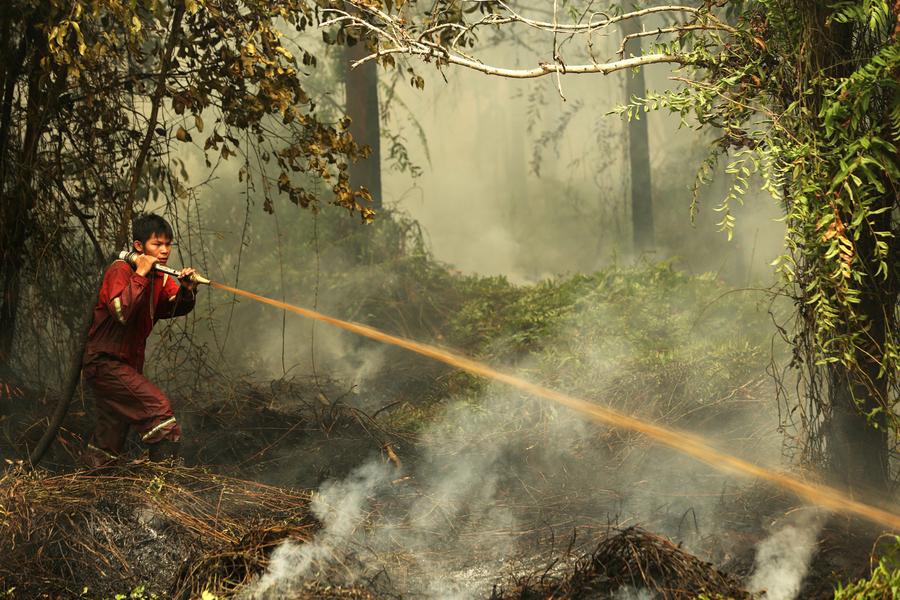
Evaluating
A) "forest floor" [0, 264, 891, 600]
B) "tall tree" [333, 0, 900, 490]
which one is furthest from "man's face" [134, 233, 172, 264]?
"tall tree" [333, 0, 900, 490]

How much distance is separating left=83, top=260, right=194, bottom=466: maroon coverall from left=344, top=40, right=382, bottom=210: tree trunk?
6.48 m

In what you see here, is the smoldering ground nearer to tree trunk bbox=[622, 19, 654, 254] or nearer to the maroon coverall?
the maroon coverall

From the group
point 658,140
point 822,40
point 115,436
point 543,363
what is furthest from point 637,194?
point 115,436

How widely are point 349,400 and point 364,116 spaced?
474 centimetres

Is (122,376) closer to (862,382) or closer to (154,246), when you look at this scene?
(154,246)

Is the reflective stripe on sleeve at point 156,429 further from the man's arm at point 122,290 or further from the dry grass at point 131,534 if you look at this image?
the man's arm at point 122,290

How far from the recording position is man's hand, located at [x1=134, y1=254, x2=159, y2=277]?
5.36m

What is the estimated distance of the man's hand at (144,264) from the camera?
17.6 feet

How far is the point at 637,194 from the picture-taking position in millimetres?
14477

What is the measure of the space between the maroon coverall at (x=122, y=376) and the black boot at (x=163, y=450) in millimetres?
52

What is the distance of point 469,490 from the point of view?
606cm

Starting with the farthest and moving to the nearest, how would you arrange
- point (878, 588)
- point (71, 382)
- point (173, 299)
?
point (173, 299) < point (71, 382) < point (878, 588)

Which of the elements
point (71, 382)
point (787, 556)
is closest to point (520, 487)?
point (787, 556)

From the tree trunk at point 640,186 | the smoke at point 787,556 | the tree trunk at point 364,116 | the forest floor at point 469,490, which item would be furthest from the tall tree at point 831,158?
the tree trunk at point 640,186
